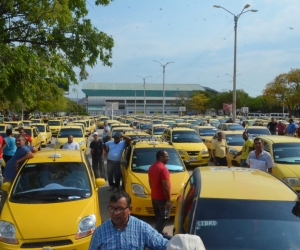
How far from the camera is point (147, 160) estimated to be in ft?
33.3

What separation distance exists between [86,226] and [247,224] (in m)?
2.48

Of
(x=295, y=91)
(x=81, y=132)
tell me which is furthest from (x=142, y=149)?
(x=295, y=91)

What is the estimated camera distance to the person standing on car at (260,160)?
27.7 ft

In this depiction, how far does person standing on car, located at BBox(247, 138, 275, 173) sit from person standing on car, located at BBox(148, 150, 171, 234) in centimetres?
268

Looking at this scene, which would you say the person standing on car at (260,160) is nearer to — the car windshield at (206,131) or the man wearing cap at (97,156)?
the man wearing cap at (97,156)

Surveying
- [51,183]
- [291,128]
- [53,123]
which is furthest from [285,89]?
[51,183]

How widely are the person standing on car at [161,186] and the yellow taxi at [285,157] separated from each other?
13.4 ft

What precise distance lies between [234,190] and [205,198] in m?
0.36

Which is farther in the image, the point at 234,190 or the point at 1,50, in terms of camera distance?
the point at 1,50

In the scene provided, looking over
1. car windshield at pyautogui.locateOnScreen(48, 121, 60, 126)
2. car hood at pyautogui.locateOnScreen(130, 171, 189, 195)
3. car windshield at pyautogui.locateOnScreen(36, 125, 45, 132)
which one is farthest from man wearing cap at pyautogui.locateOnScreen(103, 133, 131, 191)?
car windshield at pyautogui.locateOnScreen(48, 121, 60, 126)

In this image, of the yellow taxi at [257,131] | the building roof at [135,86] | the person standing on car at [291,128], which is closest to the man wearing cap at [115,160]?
the yellow taxi at [257,131]

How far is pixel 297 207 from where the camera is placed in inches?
166

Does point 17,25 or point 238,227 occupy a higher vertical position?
point 17,25

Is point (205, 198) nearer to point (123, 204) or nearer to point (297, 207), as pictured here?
point (297, 207)
